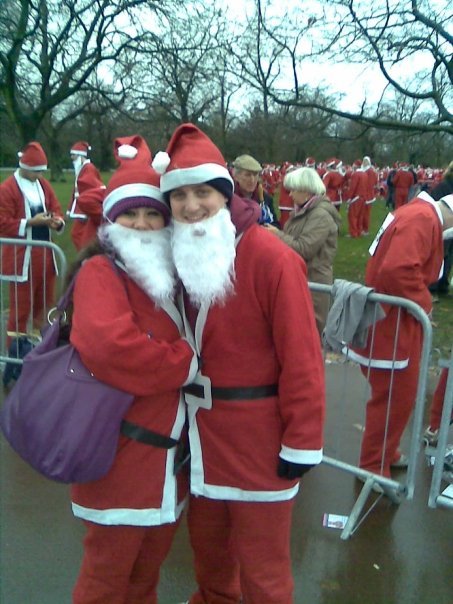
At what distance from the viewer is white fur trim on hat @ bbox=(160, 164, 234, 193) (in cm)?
198

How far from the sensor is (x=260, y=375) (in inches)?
83.3

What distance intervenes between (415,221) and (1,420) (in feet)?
7.76

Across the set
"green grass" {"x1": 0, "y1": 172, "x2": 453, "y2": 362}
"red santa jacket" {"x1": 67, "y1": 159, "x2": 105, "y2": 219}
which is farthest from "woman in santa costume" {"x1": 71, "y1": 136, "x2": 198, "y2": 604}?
"red santa jacket" {"x1": 67, "y1": 159, "x2": 105, "y2": 219}

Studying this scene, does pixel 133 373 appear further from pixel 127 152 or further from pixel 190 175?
pixel 127 152

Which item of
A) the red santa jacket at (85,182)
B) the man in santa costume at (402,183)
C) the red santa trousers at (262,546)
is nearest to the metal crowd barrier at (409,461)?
the red santa trousers at (262,546)

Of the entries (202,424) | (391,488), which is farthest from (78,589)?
(391,488)

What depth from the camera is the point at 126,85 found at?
20.4 metres

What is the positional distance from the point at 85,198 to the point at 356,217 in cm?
1207

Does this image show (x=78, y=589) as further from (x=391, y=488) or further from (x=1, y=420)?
(x=391, y=488)

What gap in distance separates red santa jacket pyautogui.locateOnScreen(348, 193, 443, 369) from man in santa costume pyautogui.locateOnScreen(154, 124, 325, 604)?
1437 mm

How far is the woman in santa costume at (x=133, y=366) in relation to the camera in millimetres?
1966

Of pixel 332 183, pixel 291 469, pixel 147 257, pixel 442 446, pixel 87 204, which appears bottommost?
pixel 442 446

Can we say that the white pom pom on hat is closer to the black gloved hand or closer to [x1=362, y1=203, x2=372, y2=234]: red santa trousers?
the black gloved hand

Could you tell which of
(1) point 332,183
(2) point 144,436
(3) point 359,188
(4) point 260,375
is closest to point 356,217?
(3) point 359,188
